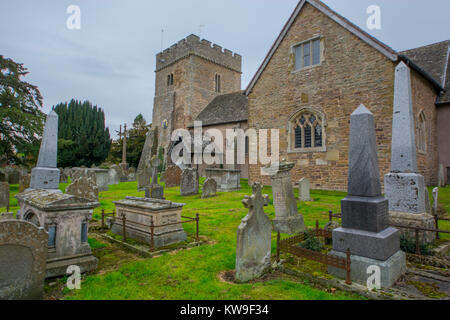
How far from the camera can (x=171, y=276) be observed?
390 centimetres

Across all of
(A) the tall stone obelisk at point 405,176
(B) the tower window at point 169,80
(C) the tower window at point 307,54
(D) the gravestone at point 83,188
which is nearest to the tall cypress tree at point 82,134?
(B) the tower window at point 169,80

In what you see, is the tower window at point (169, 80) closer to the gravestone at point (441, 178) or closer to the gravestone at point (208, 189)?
the gravestone at point (208, 189)

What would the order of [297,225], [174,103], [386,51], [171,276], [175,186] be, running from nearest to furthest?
[171,276] < [297,225] < [386,51] < [175,186] < [174,103]

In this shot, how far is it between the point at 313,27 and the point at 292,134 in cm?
609

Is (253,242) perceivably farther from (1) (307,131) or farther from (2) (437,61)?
(2) (437,61)

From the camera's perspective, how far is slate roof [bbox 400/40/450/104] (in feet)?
49.4

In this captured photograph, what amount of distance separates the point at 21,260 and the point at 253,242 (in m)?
3.07

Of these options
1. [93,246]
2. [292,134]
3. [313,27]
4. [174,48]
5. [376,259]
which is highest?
[174,48]

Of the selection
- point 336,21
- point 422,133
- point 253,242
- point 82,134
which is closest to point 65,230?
point 253,242

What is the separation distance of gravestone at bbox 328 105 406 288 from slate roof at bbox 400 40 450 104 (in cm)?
1537

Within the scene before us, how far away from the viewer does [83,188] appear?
363 inches

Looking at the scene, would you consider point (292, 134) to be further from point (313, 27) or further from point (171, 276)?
point (171, 276)

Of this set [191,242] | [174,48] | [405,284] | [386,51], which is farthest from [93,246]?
[174,48]

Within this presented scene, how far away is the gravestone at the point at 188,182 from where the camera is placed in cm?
1288
